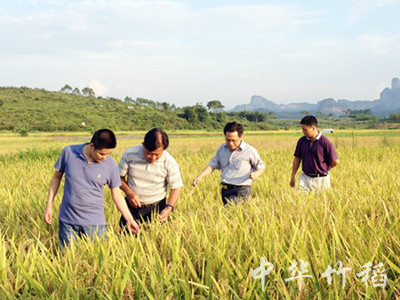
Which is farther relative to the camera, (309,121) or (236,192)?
(309,121)

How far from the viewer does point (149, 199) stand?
11.1 feet

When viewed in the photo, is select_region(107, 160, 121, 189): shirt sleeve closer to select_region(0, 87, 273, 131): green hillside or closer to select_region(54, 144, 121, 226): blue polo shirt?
select_region(54, 144, 121, 226): blue polo shirt

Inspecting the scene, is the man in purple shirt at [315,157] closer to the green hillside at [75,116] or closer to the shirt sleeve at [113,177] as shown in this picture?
the shirt sleeve at [113,177]

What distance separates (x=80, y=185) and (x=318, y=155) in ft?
9.93

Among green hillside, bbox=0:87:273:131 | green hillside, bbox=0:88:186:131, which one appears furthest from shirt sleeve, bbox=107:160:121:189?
green hillside, bbox=0:88:186:131

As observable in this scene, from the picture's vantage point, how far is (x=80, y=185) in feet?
9.55

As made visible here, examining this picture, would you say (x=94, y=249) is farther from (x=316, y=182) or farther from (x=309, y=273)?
(x=316, y=182)

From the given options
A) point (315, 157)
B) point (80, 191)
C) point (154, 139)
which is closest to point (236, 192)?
point (315, 157)

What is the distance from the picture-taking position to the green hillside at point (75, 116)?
5412 cm

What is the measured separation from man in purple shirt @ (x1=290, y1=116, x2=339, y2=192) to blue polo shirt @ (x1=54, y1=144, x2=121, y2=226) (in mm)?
2716

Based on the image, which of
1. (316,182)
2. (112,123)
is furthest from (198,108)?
(316,182)

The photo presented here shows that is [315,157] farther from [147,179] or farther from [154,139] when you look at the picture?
[154,139]

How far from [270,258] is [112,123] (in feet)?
210

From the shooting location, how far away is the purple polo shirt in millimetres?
4469
